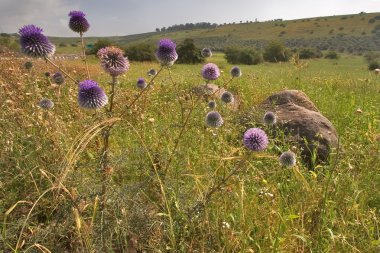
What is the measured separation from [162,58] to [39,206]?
5.41ft

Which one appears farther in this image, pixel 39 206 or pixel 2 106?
pixel 2 106

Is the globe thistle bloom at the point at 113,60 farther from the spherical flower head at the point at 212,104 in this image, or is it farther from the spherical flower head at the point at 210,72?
the spherical flower head at the point at 212,104

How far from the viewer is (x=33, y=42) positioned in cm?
285

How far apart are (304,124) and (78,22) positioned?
3.64 metres

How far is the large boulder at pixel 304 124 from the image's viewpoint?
4832 mm

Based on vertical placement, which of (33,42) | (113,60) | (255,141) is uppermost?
(33,42)

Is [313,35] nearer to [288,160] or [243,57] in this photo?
[243,57]

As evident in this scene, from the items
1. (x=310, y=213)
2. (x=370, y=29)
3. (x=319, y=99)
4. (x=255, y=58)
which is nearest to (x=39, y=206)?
(x=310, y=213)

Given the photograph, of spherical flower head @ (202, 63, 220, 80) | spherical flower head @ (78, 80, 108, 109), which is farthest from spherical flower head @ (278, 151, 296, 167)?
spherical flower head @ (78, 80, 108, 109)

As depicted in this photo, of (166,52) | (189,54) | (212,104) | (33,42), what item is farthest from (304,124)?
(189,54)

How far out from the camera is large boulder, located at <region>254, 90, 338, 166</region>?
15.9 feet

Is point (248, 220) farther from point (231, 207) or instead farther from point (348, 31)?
point (348, 31)

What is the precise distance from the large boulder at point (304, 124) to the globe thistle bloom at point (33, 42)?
10.3 feet

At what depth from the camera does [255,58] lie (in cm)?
3622
